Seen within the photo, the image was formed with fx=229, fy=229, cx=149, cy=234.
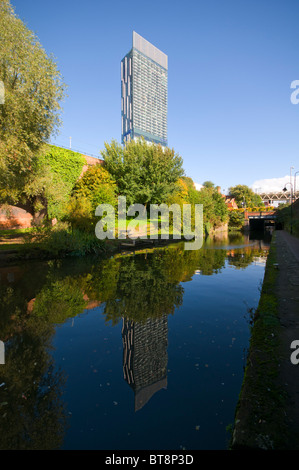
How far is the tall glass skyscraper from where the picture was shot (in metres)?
132

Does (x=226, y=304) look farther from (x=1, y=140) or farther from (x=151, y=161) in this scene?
(x=151, y=161)

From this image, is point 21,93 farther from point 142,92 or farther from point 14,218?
point 142,92

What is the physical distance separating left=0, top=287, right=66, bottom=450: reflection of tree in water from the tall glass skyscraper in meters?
137

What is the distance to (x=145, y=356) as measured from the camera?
139 inches

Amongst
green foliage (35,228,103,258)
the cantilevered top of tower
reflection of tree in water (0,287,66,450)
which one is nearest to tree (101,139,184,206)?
green foliage (35,228,103,258)

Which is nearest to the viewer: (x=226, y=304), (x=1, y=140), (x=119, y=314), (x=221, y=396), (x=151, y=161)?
(x=221, y=396)

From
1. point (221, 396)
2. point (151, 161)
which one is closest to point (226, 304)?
point (221, 396)

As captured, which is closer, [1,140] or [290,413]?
[290,413]

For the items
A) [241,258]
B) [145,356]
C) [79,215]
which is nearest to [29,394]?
[145,356]

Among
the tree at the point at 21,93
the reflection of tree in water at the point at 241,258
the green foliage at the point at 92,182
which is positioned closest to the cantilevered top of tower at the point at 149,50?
the green foliage at the point at 92,182

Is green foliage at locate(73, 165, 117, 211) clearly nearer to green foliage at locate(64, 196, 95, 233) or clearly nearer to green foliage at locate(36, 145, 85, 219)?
green foliage at locate(36, 145, 85, 219)

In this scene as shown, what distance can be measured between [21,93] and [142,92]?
145 metres

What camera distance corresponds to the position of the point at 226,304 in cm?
578
